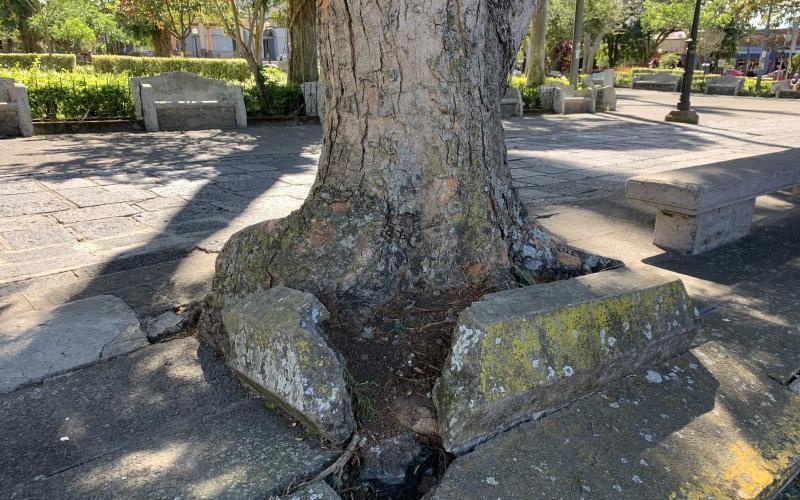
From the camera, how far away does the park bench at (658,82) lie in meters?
28.6

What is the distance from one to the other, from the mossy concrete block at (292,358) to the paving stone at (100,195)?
4.04 m

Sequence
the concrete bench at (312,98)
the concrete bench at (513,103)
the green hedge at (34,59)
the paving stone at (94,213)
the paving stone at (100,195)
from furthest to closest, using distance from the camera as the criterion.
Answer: the green hedge at (34,59)
the concrete bench at (513,103)
the concrete bench at (312,98)
the paving stone at (100,195)
the paving stone at (94,213)

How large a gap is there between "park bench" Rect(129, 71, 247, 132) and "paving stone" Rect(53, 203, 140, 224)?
5.82 meters

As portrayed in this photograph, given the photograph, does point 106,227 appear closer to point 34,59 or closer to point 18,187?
point 18,187

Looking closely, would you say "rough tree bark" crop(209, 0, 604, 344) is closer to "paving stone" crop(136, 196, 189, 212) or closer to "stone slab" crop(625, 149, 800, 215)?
"stone slab" crop(625, 149, 800, 215)

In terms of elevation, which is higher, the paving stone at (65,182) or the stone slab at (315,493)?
the paving stone at (65,182)

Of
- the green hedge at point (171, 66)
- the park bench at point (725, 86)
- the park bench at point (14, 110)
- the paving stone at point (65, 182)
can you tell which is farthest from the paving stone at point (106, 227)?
the park bench at point (725, 86)

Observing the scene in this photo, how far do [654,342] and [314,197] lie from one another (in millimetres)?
1673

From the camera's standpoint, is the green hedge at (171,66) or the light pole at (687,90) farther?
the green hedge at (171,66)

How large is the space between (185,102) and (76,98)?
6.01 ft

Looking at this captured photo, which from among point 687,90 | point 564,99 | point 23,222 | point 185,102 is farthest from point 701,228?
point 564,99

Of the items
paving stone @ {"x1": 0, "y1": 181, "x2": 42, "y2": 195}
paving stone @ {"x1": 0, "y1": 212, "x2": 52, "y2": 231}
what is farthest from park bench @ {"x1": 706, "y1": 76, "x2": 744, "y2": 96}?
paving stone @ {"x1": 0, "y1": 212, "x2": 52, "y2": 231}

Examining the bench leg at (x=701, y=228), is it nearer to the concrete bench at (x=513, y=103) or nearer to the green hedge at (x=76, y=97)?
the green hedge at (x=76, y=97)

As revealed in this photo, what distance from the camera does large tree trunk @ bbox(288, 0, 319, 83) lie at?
12719mm
